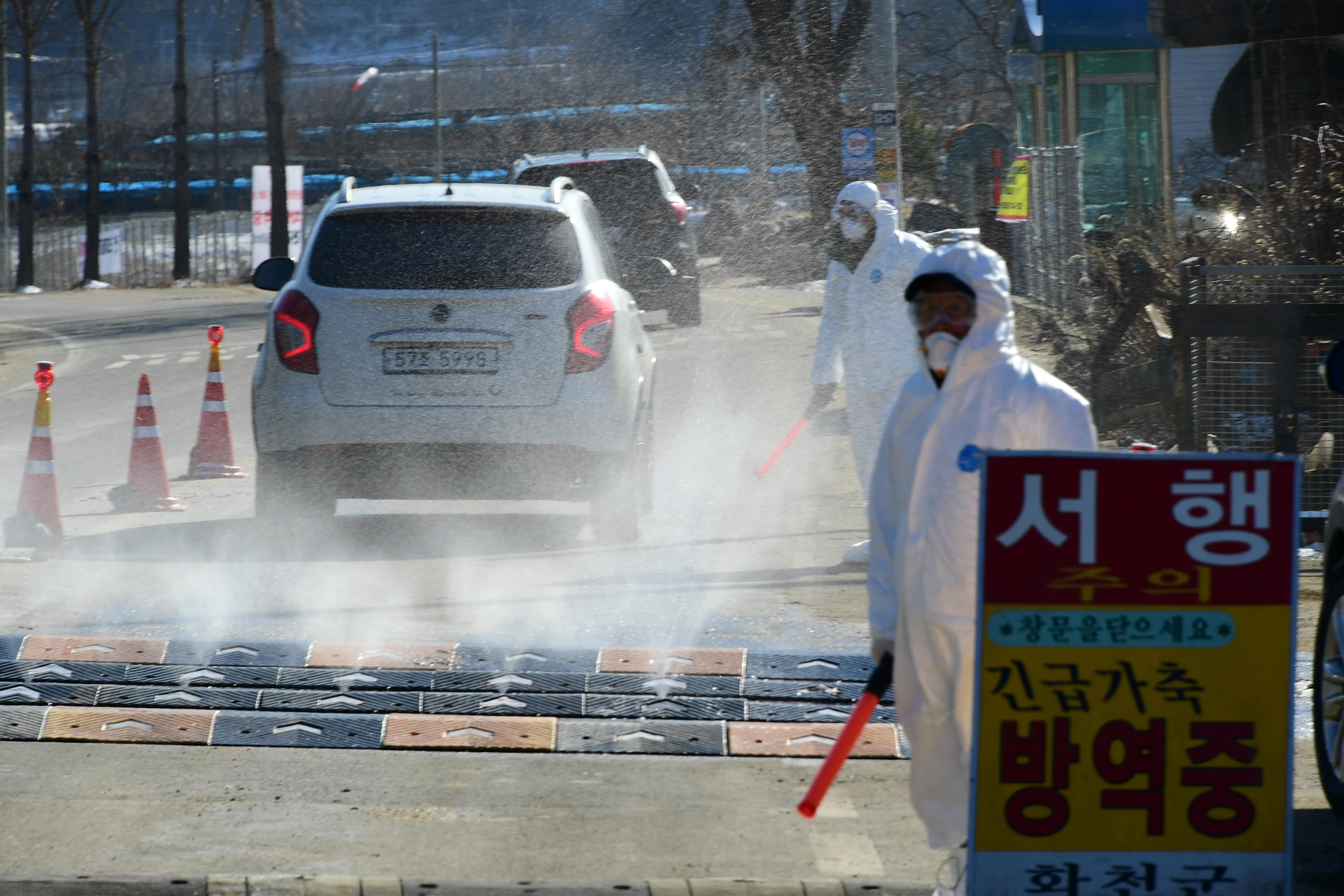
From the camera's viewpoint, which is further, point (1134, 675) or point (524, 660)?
point (524, 660)

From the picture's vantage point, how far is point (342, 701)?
5777 millimetres

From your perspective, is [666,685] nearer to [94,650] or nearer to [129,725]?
[129,725]

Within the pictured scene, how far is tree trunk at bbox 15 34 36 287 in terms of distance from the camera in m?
42.7

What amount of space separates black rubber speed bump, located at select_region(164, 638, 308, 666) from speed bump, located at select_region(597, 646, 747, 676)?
1093 millimetres

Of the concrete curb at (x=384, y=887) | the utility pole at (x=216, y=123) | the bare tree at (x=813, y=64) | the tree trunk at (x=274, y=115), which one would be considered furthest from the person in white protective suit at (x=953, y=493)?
the utility pole at (x=216, y=123)

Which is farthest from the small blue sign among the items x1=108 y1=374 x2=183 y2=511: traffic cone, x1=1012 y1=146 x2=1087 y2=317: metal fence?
x1=108 y1=374 x2=183 y2=511: traffic cone

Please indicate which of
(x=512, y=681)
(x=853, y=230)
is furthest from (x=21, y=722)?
(x=853, y=230)

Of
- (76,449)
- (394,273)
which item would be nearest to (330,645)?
(394,273)

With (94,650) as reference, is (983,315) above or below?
above

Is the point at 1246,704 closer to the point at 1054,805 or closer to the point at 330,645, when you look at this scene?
the point at 1054,805

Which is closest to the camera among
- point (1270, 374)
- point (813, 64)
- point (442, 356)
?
point (442, 356)

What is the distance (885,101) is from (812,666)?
13354 mm

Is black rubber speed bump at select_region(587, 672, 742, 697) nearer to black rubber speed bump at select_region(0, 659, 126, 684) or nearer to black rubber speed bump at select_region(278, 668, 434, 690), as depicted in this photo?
black rubber speed bump at select_region(278, 668, 434, 690)

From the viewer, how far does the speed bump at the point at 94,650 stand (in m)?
6.21
